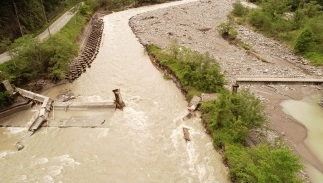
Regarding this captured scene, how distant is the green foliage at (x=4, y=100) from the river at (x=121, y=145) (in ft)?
6.85

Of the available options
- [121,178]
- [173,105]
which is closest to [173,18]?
[173,105]

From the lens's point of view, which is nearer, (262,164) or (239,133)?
(262,164)

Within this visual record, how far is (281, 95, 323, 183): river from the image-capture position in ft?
75.7

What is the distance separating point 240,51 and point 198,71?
15.9 meters

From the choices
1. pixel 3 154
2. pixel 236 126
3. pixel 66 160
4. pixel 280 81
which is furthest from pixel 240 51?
pixel 3 154

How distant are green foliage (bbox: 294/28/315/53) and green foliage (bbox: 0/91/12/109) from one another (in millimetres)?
41052

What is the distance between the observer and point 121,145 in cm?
2595

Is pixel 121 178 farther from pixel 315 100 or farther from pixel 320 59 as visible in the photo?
pixel 320 59

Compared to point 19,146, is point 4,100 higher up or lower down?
higher up

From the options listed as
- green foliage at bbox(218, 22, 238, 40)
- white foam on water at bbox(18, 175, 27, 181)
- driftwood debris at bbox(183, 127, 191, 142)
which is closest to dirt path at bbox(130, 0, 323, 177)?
green foliage at bbox(218, 22, 238, 40)

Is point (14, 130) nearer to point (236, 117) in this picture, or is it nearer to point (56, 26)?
point (236, 117)

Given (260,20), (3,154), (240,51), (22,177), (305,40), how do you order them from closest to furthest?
(22,177) → (3,154) → (305,40) → (240,51) → (260,20)

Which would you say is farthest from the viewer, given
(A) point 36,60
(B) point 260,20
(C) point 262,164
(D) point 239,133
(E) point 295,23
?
(B) point 260,20

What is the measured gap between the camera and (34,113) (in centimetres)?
3080
